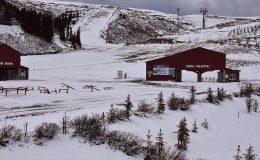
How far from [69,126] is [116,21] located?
154m

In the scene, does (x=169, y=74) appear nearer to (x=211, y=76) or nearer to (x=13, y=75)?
(x=211, y=76)

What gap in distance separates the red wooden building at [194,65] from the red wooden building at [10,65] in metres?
18.9

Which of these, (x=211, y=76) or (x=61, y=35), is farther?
(x=61, y=35)

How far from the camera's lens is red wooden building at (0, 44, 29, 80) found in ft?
174

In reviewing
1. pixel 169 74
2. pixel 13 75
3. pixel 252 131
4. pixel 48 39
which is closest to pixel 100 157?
pixel 252 131

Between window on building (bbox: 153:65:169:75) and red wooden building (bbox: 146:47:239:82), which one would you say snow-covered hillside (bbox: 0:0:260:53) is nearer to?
red wooden building (bbox: 146:47:239:82)

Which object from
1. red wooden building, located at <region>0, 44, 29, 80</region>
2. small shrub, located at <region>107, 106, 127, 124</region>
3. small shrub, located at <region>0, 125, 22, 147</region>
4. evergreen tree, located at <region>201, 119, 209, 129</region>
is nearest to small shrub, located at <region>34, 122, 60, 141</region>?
small shrub, located at <region>0, 125, 22, 147</region>

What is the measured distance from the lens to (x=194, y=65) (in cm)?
6272

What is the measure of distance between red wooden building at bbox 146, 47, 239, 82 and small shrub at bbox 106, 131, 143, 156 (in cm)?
4385

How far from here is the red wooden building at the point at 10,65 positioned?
52938 millimetres

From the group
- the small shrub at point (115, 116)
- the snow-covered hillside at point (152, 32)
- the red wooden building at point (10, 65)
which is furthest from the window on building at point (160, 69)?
the small shrub at point (115, 116)

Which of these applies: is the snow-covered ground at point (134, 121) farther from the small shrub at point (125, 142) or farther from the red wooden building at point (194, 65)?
the red wooden building at point (194, 65)

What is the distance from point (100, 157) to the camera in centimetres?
1733

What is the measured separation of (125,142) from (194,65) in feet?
150
